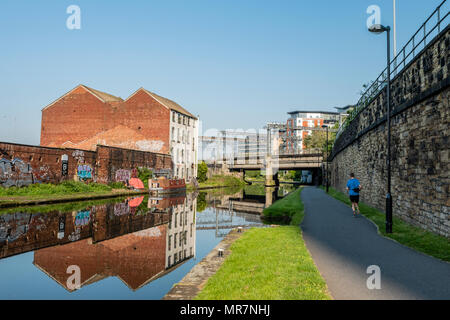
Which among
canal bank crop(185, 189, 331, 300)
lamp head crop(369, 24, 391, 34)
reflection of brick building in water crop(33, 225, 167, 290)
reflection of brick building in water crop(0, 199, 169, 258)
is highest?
lamp head crop(369, 24, 391, 34)

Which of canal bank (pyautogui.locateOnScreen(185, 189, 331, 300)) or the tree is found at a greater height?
the tree

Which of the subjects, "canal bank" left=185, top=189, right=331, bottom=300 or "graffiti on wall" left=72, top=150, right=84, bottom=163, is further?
"graffiti on wall" left=72, top=150, right=84, bottom=163

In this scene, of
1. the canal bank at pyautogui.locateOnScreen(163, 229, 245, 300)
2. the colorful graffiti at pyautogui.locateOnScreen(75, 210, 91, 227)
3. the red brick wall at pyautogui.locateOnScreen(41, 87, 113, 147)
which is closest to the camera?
the canal bank at pyautogui.locateOnScreen(163, 229, 245, 300)

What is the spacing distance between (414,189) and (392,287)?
7.21 metres

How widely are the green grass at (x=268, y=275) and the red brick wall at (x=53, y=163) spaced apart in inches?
756

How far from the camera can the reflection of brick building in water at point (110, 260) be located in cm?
768

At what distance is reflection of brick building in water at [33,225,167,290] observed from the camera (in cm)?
768

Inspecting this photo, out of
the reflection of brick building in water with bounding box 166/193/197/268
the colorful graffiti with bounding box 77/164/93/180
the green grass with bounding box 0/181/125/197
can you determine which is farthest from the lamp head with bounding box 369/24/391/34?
the colorful graffiti with bounding box 77/164/93/180

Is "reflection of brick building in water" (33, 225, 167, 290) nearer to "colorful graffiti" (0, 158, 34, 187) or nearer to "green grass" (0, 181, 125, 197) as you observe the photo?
"green grass" (0, 181, 125, 197)

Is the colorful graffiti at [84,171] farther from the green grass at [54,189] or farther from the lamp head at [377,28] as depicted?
the lamp head at [377,28]

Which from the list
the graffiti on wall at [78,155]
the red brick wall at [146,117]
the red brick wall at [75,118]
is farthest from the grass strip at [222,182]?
the graffiti on wall at [78,155]

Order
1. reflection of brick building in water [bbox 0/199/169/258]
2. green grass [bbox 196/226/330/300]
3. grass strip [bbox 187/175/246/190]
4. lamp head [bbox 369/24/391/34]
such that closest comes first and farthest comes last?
green grass [bbox 196/226/330/300]
reflection of brick building in water [bbox 0/199/169/258]
lamp head [bbox 369/24/391/34]
grass strip [bbox 187/175/246/190]

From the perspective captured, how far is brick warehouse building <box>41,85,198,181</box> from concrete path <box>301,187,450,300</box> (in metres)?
36.4
